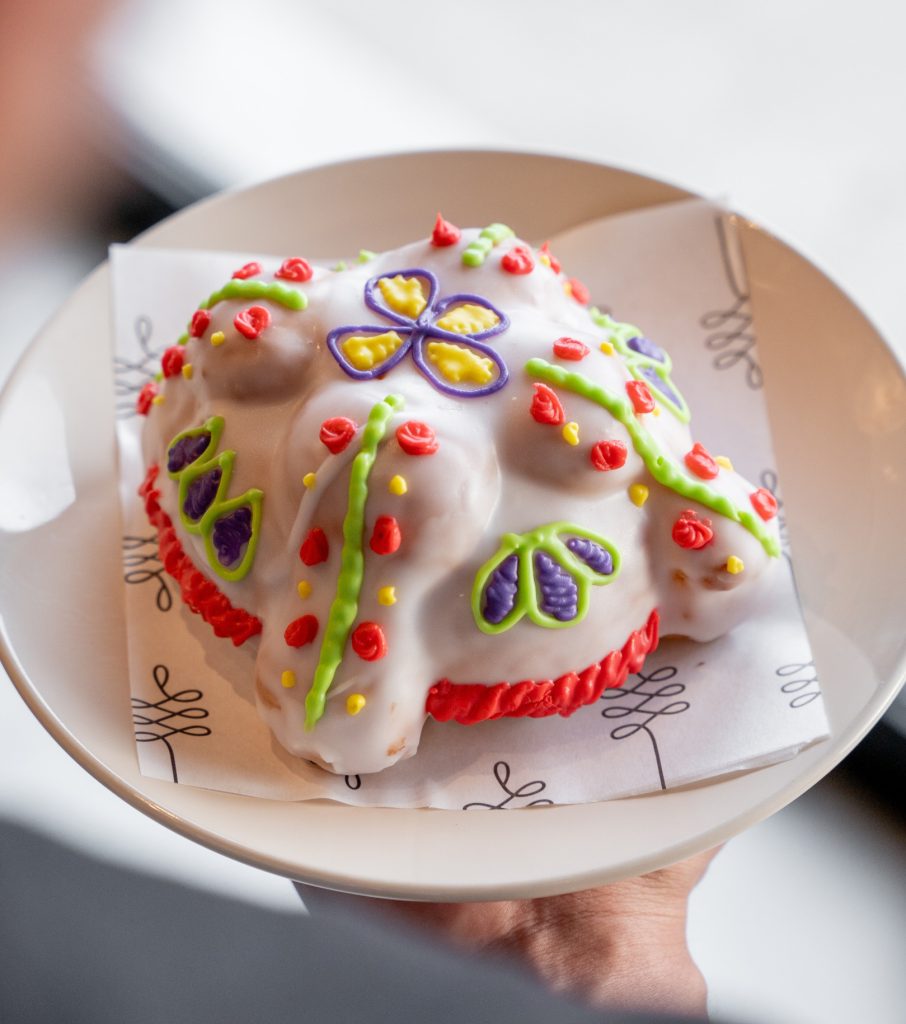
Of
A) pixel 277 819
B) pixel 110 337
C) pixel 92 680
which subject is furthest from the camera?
pixel 110 337

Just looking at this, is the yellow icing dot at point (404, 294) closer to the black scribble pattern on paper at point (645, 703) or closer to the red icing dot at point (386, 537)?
the red icing dot at point (386, 537)

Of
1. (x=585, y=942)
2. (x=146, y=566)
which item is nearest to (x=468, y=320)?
(x=146, y=566)

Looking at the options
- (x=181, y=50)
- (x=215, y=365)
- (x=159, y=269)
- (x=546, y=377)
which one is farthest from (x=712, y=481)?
(x=181, y=50)

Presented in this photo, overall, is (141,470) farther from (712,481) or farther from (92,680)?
(712,481)

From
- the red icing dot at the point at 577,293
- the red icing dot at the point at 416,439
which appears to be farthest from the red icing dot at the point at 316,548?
the red icing dot at the point at 577,293

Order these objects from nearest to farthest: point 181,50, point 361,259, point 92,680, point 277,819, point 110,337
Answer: point 277,819, point 92,680, point 361,259, point 110,337, point 181,50

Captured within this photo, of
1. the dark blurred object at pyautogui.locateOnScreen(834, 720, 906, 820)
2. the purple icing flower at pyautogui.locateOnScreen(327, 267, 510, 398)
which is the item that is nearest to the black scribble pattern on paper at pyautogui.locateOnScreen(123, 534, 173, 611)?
the purple icing flower at pyautogui.locateOnScreen(327, 267, 510, 398)
